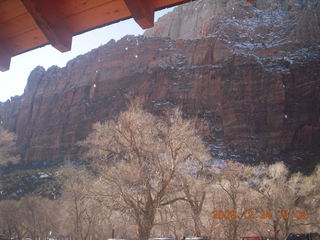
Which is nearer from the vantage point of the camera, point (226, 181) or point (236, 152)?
point (226, 181)

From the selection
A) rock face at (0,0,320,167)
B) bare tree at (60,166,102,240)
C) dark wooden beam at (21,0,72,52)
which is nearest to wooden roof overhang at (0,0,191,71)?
dark wooden beam at (21,0,72,52)

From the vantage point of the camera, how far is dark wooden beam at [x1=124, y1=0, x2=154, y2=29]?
2.30 m

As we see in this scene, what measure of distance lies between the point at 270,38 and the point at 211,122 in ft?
124


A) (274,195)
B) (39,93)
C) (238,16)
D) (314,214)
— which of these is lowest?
(314,214)

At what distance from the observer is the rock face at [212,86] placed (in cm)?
7573

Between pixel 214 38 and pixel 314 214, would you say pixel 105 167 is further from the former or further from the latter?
pixel 214 38

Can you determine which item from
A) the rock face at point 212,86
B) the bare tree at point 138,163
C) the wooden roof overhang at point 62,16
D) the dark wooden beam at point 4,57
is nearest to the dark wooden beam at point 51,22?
the wooden roof overhang at point 62,16

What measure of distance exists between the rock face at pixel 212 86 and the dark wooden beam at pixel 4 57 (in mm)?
67162

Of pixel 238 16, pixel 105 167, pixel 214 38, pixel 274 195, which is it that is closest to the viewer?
pixel 105 167

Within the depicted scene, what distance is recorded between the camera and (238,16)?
107750 mm

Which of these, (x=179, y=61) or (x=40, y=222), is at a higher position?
(x=179, y=61)

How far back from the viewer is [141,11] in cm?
232

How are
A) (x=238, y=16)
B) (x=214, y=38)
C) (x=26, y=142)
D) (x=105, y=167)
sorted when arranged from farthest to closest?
(x=238, y=16) → (x=26, y=142) → (x=214, y=38) → (x=105, y=167)

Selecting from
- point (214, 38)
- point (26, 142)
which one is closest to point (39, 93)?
point (26, 142)
